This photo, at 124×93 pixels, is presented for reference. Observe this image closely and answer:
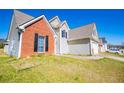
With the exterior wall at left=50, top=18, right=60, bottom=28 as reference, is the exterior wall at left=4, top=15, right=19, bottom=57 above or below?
below

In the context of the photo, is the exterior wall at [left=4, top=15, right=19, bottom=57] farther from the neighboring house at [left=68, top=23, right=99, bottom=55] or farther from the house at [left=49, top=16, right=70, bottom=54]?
the neighboring house at [left=68, top=23, right=99, bottom=55]

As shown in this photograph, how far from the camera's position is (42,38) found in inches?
373

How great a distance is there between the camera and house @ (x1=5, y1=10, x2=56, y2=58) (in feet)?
26.6

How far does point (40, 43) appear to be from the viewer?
926 cm

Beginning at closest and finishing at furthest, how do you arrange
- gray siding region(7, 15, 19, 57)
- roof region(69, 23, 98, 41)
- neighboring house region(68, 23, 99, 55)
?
gray siding region(7, 15, 19, 57) < neighboring house region(68, 23, 99, 55) < roof region(69, 23, 98, 41)

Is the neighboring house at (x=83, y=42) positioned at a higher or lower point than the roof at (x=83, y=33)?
lower

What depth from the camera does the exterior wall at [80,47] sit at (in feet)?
41.4

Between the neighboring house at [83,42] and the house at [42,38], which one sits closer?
the house at [42,38]

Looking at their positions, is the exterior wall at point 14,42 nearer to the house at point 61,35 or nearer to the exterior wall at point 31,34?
the exterior wall at point 31,34

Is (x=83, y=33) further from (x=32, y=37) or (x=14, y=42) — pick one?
(x=14, y=42)

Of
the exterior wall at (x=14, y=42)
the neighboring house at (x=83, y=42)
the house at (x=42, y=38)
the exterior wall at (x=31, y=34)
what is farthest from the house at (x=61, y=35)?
the exterior wall at (x=14, y=42)

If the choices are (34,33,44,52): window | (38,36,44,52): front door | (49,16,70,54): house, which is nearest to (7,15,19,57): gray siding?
(34,33,44,52): window
